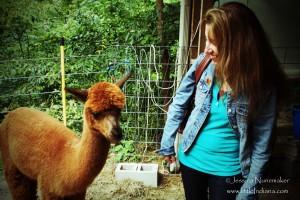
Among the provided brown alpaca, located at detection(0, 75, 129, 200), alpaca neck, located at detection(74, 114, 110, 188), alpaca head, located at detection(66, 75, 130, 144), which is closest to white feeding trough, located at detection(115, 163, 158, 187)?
brown alpaca, located at detection(0, 75, 129, 200)

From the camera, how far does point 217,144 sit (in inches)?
60.5

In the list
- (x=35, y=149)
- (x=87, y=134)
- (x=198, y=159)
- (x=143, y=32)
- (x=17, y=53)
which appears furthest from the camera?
(x=143, y=32)

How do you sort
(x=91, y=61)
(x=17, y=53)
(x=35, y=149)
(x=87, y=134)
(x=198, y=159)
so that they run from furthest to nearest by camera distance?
1. (x=91, y=61)
2. (x=17, y=53)
3. (x=35, y=149)
4. (x=87, y=134)
5. (x=198, y=159)

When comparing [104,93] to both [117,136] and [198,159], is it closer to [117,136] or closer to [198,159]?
[117,136]

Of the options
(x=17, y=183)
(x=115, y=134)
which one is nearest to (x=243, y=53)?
(x=115, y=134)

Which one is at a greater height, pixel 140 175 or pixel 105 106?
pixel 105 106

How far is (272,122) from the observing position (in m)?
1.43

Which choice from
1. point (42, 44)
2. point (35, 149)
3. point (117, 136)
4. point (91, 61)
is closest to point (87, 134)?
point (117, 136)

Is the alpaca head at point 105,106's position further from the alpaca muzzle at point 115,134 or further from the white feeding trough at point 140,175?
the white feeding trough at point 140,175

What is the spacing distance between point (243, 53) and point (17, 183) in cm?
173

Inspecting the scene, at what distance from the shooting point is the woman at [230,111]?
1372mm

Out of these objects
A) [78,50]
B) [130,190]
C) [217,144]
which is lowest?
[130,190]

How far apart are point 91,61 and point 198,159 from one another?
2.43 meters

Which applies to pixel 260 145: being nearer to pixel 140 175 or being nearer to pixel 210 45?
pixel 210 45
